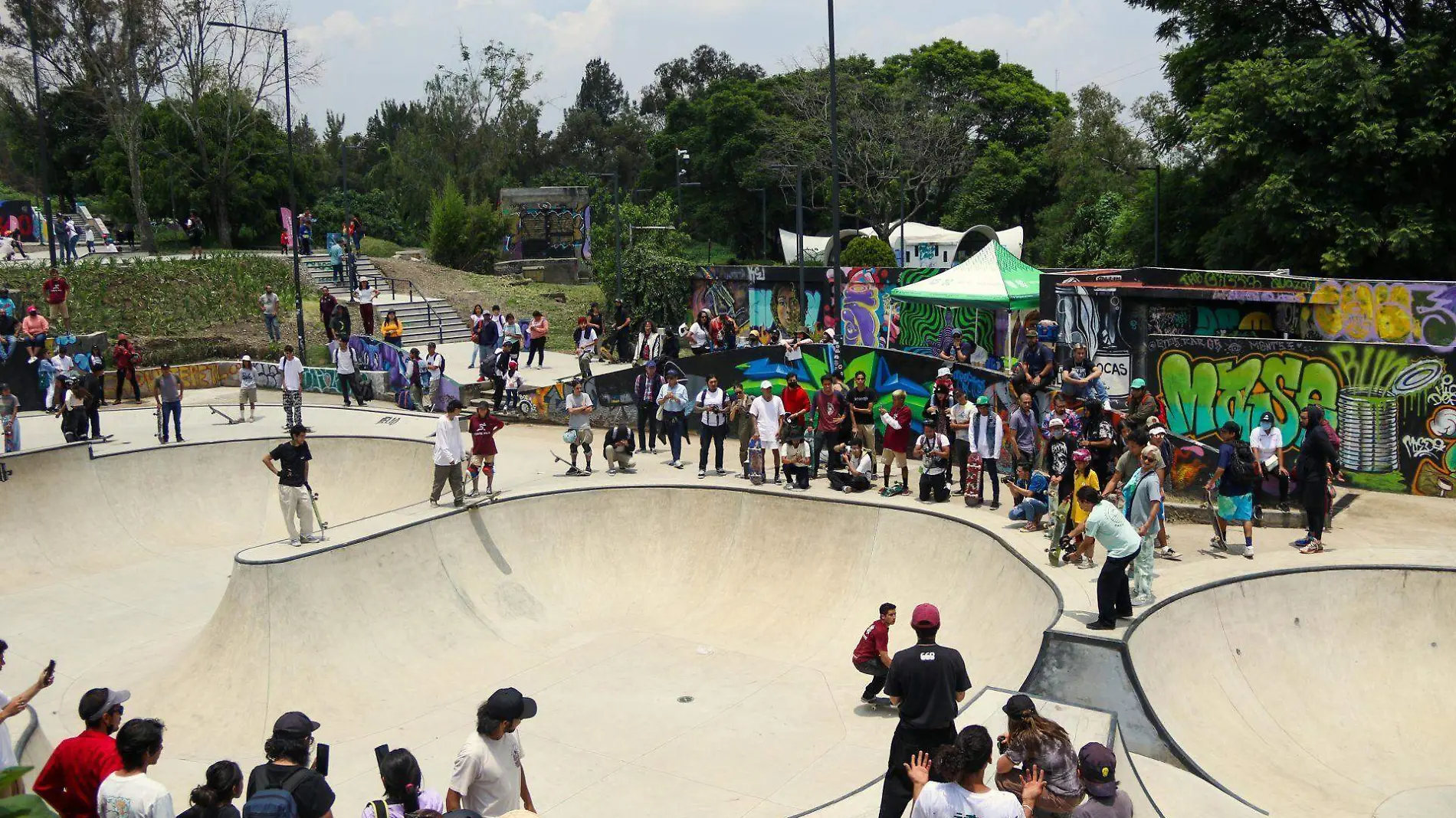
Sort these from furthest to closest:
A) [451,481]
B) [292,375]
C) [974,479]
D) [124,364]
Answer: [124,364] → [292,375] → [451,481] → [974,479]

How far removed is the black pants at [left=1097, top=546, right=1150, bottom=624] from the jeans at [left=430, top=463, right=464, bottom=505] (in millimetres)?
8242

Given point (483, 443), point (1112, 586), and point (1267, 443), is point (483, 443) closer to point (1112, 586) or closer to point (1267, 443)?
point (1112, 586)

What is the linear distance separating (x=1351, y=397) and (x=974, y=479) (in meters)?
5.16

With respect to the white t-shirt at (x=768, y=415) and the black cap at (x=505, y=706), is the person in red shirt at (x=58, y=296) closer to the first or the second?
the white t-shirt at (x=768, y=415)

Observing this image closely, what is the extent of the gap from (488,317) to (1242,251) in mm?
16149

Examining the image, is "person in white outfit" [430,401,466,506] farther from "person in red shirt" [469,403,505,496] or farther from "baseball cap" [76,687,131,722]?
"baseball cap" [76,687,131,722]

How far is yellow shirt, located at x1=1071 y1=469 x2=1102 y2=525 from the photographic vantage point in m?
11.0

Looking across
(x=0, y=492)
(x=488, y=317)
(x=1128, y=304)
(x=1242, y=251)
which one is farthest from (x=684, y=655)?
(x=1242, y=251)

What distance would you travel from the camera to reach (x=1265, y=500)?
13.1 metres

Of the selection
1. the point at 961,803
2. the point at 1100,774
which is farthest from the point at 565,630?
the point at 961,803

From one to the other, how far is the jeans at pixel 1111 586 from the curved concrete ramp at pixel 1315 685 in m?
0.31

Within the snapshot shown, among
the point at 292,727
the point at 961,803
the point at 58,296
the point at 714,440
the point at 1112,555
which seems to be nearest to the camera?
the point at 961,803

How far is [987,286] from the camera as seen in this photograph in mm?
19625

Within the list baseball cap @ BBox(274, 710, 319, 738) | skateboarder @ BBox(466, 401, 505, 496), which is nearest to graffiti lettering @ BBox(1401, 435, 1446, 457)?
skateboarder @ BBox(466, 401, 505, 496)
